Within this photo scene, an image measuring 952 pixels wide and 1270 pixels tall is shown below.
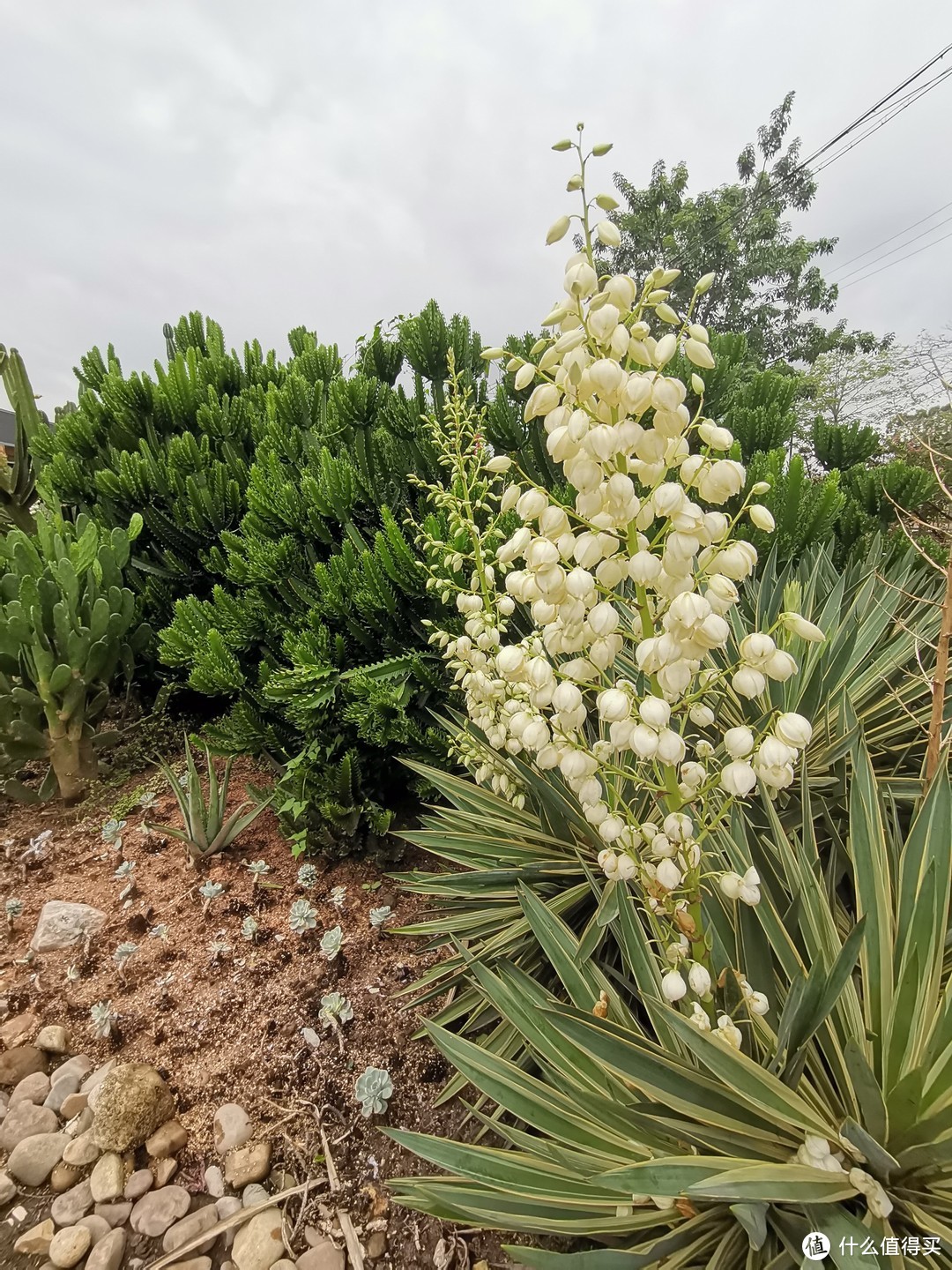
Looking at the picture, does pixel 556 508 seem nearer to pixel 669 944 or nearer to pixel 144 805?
pixel 669 944

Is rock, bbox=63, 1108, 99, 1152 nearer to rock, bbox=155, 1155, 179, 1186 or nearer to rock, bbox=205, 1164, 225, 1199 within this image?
rock, bbox=155, 1155, 179, 1186

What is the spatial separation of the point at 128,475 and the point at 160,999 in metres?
2.37

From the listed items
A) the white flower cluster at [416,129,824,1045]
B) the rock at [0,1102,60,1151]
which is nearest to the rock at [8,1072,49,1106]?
the rock at [0,1102,60,1151]

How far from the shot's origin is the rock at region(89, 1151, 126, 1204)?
130 cm

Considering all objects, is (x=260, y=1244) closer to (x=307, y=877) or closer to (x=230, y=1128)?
(x=230, y=1128)

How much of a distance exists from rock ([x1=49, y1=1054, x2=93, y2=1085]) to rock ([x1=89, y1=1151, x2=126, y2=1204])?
0.81 ft

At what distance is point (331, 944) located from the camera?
1.77 meters

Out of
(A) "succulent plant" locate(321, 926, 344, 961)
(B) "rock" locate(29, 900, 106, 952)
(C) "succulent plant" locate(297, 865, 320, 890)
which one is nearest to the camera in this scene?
(A) "succulent plant" locate(321, 926, 344, 961)

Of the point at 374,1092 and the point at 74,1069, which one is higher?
A: the point at 74,1069

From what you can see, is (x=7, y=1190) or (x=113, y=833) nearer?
(x=7, y=1190)

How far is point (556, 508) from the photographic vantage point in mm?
853

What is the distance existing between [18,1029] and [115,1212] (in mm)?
631

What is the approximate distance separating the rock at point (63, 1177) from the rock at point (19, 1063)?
288mm

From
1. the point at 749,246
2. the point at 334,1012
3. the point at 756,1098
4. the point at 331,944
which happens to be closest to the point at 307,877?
the point at 331,944
